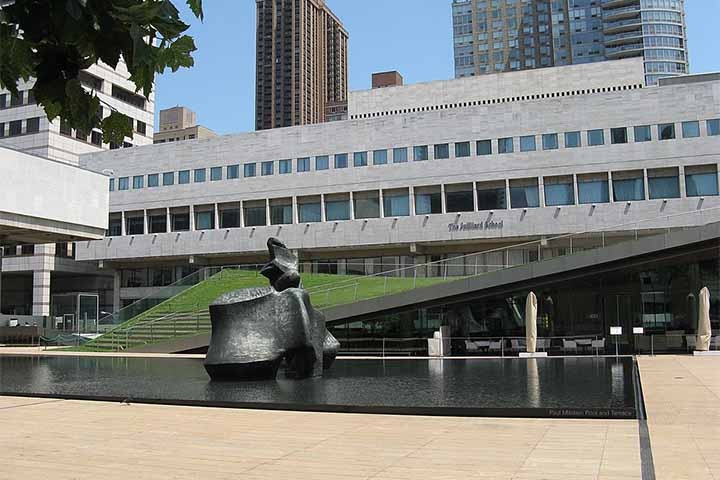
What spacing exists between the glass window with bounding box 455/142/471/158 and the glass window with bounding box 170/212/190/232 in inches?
881

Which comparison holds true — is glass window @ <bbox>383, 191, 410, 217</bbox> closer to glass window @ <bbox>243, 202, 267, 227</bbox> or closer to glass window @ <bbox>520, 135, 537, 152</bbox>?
glass window @ <bbox>520, 135, 537, 152</bbox>

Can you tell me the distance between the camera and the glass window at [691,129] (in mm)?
44188

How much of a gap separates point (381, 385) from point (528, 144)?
35570 millimetres

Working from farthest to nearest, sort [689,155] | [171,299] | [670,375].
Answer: [689,155] < [171,299] < [670,375]

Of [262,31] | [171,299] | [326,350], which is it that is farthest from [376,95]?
[262,31]

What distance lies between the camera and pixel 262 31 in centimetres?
16350

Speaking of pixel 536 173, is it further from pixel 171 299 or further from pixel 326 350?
pixel 326 350

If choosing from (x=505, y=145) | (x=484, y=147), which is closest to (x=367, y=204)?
(x=484, y=147)

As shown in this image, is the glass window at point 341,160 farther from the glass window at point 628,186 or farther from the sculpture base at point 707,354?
the sculpture base at point 707,354

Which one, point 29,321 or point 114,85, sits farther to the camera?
point 114,85

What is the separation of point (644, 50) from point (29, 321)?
352ft

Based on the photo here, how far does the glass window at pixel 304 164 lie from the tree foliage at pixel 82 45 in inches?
2009

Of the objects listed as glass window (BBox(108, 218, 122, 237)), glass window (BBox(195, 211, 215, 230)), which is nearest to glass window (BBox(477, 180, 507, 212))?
glass window (BBox(195, 211, 215, 230))

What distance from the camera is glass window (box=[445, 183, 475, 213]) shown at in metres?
48.4
